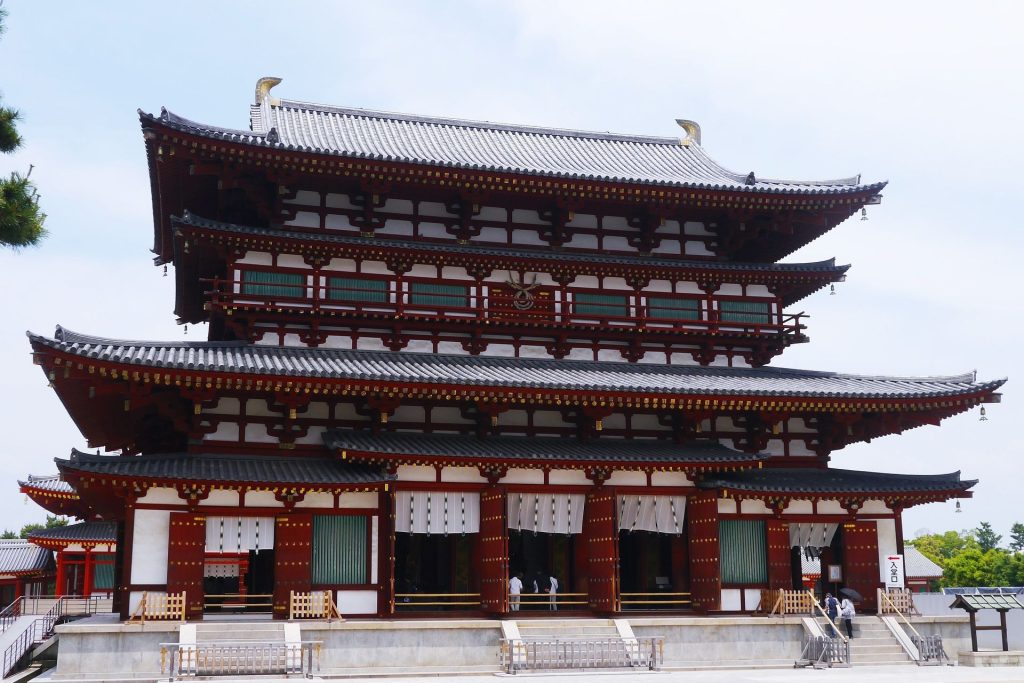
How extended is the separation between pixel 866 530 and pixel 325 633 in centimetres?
1633

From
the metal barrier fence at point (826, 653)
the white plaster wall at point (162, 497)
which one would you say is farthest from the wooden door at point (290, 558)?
the metal barrier fence at point (826, 653)

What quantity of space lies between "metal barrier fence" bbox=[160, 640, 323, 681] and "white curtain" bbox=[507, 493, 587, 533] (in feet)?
23.6

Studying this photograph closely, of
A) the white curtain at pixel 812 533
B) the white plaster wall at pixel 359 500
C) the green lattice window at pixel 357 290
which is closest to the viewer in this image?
the white plaster wall at pixel 359 500

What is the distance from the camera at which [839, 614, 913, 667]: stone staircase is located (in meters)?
27.5

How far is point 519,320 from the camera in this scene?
31.2 metres

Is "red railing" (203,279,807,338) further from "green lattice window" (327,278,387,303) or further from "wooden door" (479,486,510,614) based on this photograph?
"wooden door" (479,486,510,614)

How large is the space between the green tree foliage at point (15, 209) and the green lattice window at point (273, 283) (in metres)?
13.2

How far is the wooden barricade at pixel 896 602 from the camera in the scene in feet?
96.7

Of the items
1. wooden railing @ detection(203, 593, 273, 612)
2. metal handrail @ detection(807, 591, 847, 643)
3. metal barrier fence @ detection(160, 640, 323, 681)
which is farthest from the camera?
metal handrail @ detection(807, 591, 847, 643)

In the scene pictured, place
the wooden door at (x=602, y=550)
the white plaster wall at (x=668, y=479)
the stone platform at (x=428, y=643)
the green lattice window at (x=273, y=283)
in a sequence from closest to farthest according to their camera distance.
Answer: the stone platform at (x=428, y=643) < the wooden door at (x=602, y=550) < the white plaster wall at (x=668, y=479) < the green lattice window at (x=273, y=283)

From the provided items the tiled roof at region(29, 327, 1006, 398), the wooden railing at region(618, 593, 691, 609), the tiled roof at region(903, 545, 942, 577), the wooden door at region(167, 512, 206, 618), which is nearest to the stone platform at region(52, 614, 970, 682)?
the wooden door at region(167, 512, 206, 618)

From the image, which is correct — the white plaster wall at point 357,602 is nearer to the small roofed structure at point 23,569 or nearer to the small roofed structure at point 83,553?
the small roofed structure at point 83,553

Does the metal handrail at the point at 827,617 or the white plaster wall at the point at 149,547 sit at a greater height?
the white plaster wall at the point at 149,547

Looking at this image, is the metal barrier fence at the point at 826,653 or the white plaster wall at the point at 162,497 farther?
the metal barrier fence at the point at 826,653
